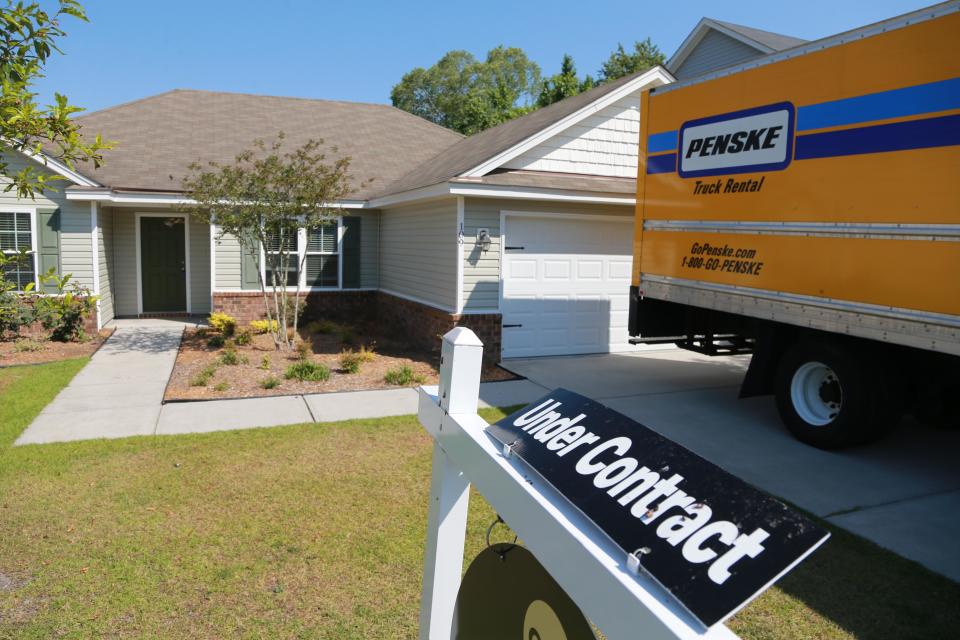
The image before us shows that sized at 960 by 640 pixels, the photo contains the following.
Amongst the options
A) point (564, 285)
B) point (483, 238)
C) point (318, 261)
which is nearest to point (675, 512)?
point (483, 238)

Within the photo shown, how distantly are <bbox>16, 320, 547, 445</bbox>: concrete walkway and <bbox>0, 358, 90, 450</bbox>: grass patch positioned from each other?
12 centimetres

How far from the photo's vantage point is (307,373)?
995cm

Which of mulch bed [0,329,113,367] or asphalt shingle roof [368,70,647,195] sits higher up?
asphalt shingle roof [368,70,647,195]

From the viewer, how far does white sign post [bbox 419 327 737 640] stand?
44.8 inches

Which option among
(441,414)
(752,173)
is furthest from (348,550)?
(752,173)

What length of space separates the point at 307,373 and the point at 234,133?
1020 cm

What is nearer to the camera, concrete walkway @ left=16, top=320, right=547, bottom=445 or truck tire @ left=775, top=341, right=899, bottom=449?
truck tire @ left=775, top=341, right=899, bottom=449

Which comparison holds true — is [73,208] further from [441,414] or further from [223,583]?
[441,414]

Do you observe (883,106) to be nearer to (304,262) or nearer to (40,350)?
(304,262)

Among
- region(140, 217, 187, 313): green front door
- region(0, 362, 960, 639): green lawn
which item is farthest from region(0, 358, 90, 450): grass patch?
region(140, 217, 187, 313): green front door

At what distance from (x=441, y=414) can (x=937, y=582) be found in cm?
400

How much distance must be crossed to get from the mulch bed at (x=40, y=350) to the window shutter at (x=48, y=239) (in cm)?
134

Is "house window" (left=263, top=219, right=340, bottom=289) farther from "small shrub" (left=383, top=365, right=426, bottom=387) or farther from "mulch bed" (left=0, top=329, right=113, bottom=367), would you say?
"small shrub" (left=383, top=365, right=426, bottom=387)

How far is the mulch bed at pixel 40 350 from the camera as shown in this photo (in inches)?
438
